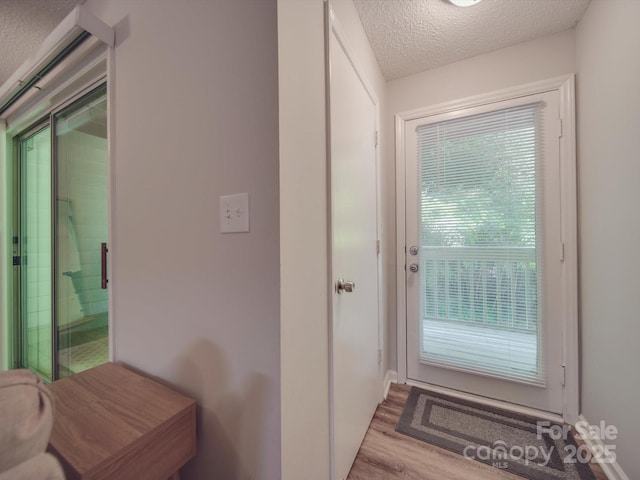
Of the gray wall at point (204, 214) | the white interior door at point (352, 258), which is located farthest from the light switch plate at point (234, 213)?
the white interior door at point (352, 258)

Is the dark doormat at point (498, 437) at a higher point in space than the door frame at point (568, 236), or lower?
lower

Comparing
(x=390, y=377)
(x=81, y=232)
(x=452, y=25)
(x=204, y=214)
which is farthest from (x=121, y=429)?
(x=452, y=25)

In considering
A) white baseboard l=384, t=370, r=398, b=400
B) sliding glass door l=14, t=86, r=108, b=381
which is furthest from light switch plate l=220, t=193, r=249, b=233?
white baseboard l=384, t=370, r=398, b=400

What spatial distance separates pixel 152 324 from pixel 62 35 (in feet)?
4.36

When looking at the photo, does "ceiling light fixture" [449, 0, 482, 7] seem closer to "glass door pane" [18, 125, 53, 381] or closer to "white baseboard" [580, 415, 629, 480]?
"white baseboard" [580, 415, 629, 480]

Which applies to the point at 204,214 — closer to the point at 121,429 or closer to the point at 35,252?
the point at 121,429

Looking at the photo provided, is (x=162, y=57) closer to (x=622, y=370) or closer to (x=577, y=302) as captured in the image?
(x=622, y=370)

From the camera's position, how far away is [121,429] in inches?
27.3

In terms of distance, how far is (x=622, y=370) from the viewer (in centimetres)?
114

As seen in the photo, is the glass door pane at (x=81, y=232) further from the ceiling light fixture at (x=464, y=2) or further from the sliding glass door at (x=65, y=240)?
the ceiling light fixture at (x=464, y=2)

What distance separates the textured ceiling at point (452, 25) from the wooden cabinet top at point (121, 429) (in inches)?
81.4

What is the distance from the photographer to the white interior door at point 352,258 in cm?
108

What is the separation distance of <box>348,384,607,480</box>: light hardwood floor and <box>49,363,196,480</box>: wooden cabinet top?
37.2 inches

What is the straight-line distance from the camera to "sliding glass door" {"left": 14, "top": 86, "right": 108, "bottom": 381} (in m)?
1.39
